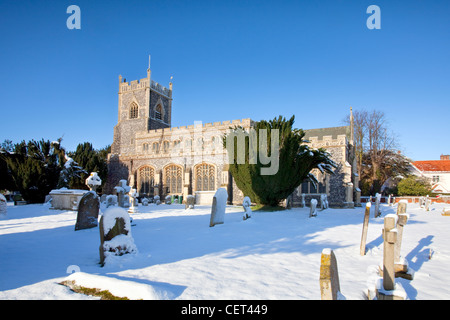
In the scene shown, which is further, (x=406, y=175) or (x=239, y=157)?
(x=406, y=175)

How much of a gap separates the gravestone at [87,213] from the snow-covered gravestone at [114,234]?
3612mm

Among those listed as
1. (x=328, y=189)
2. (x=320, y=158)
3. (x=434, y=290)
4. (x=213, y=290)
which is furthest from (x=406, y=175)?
(x=213, y=290)

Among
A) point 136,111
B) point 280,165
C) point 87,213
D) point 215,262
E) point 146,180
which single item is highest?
point 136,111

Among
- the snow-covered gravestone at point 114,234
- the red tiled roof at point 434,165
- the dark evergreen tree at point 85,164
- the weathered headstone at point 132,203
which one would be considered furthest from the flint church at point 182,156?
the red tiled roof at point 434,165

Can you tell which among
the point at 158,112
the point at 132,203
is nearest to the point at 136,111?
the point at 158,112

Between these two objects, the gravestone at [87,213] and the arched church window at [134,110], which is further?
the arched church window at [134,110]

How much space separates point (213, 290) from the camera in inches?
129

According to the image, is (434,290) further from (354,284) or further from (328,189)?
(328,189)

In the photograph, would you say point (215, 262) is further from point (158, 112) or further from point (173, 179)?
point (158, 112)

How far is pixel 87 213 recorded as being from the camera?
828 centimetres

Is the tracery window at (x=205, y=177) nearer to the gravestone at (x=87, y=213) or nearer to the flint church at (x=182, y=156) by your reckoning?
the flint church at (x=182, y=156)

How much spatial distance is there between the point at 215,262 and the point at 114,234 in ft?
6.46

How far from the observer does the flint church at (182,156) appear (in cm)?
2031
